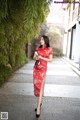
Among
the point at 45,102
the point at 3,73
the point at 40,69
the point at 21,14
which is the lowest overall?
the point at 45,102

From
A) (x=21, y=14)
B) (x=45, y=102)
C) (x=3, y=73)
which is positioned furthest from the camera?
(x=3, y=73)

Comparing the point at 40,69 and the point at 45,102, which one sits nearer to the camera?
the point at 40,69

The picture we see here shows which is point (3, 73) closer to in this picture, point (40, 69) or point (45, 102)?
point (45, 102)

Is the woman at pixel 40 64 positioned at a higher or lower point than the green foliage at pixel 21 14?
lower

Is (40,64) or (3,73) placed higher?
(40,64)

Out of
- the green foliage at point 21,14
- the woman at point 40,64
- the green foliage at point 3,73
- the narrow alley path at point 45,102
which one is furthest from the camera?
the green foliage at point 3,73

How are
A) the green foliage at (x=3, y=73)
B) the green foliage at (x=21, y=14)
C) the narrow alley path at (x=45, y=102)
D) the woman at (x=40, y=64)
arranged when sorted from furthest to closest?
the green foliage at (x=3, y=73), the narrow alley path at (x=45, y=102), the woman at (x=40, y=64), the green foliage at (x=21, y=14)

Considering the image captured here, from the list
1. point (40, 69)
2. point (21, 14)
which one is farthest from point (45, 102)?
point (21, 14)

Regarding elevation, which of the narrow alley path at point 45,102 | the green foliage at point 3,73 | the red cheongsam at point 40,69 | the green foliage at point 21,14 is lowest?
the narrow alley path at point 45,102

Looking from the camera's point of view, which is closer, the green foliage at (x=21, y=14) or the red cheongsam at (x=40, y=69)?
the green foliage at (x=21, y=14)

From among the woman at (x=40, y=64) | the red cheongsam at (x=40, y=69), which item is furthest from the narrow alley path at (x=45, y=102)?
the red cheongsam at (x=40, y=69)

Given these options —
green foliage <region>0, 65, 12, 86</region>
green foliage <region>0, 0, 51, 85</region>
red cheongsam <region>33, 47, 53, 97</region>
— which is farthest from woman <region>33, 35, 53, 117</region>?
green foliage <region>0, 65, 12, 86</region>

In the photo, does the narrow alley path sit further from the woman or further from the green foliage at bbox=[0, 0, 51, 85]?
the green foliage at bbox=[0, 0, 51, 85]

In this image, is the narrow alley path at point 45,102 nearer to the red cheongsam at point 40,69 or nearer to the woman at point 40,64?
the woman at point 40,64
